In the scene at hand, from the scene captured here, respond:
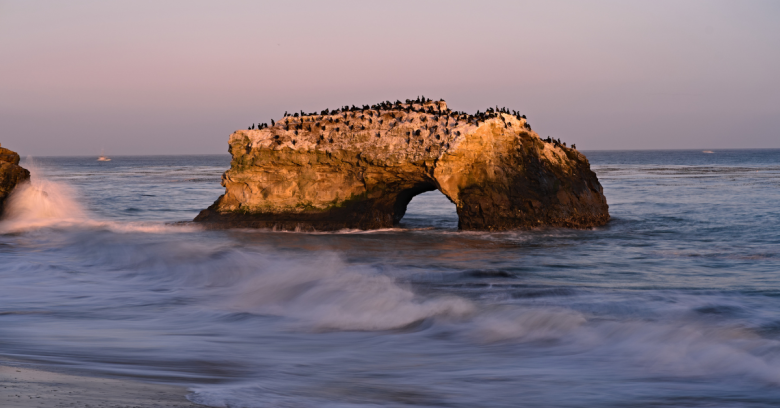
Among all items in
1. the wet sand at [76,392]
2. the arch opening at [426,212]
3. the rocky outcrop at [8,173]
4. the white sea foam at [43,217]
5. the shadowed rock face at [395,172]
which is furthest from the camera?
the rocky outcrop at [8,173]

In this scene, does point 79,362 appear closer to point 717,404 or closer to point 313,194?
point 717,404

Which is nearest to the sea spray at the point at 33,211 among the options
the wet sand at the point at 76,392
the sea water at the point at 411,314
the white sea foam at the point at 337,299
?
the sea water at the point at 411,314

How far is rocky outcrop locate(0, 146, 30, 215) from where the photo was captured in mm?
23344

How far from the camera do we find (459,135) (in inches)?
749

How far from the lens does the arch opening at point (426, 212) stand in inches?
890

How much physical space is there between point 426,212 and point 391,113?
878 centimetres

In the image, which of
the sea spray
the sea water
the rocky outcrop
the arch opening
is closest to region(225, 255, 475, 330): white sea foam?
the sea water

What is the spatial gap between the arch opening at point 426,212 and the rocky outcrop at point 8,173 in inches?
514

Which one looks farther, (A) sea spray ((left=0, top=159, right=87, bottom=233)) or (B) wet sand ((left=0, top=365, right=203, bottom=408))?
(A) sea spray ((left=0, top=159, right=87, bottom=233))

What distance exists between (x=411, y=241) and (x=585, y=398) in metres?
11.9

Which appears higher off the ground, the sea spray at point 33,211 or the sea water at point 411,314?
the sea spray at point 33,211

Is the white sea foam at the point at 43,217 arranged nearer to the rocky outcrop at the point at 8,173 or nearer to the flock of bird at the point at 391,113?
the rocky outcrop at the point at 8,173

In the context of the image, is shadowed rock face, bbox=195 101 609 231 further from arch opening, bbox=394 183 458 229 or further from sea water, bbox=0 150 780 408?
arch opening, bbox=394 183 458 229

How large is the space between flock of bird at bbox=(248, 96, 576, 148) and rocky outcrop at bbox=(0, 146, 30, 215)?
8895 millimetres
